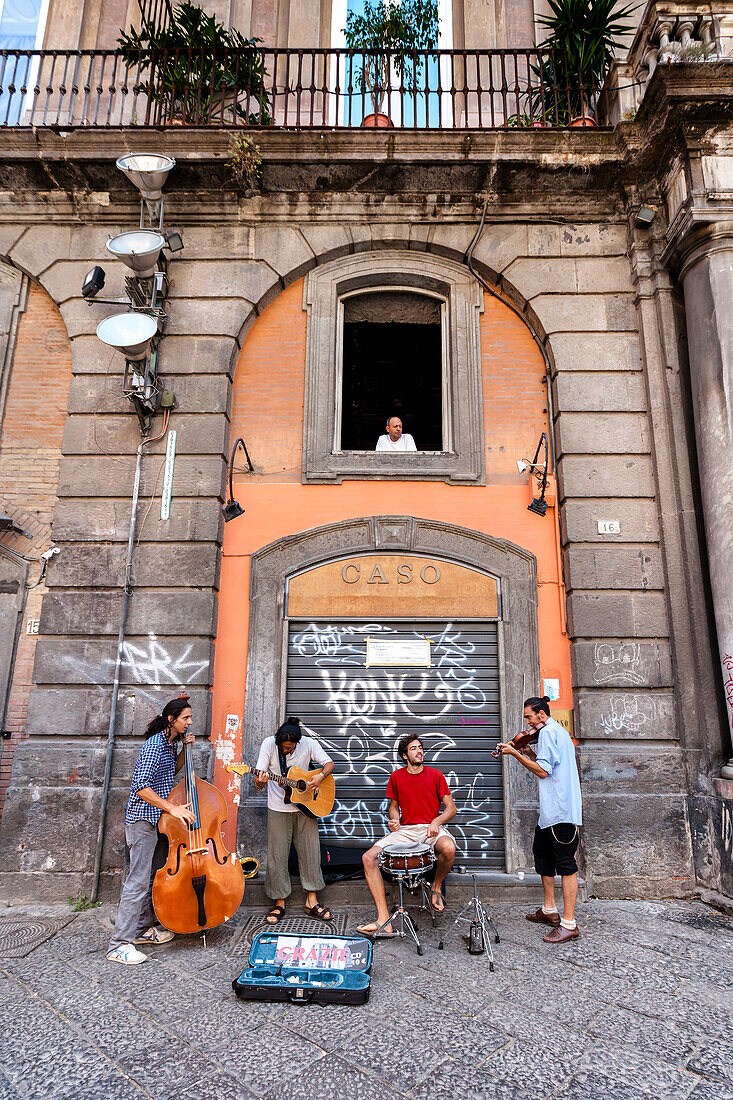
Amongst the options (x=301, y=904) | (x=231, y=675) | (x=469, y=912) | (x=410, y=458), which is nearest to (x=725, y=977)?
(x=469, y=912)

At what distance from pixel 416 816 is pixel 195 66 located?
29.2ft

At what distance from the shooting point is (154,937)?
15.9 ft

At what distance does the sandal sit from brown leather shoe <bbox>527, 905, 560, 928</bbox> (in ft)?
5.47

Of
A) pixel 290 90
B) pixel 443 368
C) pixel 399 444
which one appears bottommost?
pixel 399 444

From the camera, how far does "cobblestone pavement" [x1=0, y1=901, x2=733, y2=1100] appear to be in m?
3.11

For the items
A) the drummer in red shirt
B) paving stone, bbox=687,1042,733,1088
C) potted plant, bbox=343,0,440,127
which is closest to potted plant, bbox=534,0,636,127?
potted plant, bbox=343,0,440,127

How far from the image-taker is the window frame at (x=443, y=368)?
7.18m

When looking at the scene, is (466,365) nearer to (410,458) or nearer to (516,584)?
(410,458)

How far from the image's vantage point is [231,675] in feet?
22.0

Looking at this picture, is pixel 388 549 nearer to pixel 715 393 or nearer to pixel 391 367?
pixel 715 393

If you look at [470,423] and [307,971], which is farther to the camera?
[470,423]

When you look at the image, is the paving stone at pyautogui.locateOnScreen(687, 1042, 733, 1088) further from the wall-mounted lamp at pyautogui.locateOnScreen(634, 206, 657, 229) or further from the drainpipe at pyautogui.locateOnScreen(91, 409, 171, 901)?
the wall-mounted lamp at pyautogui.locateOnScreen(634, 206, 657, 229)

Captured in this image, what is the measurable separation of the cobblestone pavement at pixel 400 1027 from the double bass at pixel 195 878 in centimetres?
28

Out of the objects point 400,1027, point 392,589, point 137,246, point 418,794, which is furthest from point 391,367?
point 400,1027
